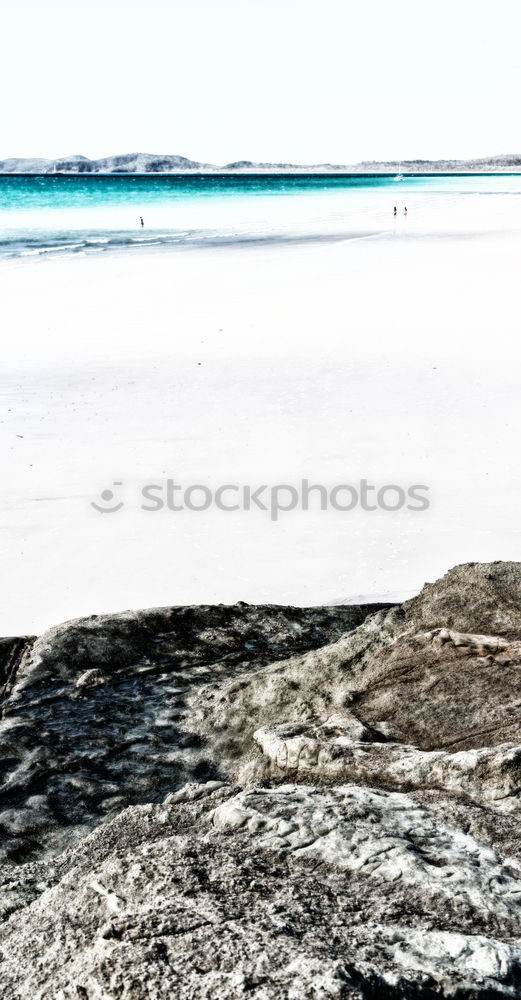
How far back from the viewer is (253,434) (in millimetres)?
8227

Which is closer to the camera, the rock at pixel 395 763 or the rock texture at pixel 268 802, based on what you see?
the rock texture at pixel 268 802

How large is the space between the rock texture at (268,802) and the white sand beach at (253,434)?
1202mm

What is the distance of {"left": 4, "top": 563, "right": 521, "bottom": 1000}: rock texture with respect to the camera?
5.31 feet

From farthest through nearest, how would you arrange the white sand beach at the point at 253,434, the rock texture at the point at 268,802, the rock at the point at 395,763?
the white sand beach at the point at 253,434 → the rock at the point at 395,763 → the rock texture at the point at 268,802

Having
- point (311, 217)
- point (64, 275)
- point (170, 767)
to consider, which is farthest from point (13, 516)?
point (311, 217)

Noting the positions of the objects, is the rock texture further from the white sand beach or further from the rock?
the white sand beach

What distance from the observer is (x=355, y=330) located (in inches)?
500

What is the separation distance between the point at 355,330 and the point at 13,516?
7384 millimetres

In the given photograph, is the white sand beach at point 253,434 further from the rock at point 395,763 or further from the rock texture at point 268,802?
the rock at point 395,763

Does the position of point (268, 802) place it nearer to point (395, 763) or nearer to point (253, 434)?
point (395, 763)

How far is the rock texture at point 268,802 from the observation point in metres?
1.62

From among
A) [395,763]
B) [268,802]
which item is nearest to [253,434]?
[395,763]

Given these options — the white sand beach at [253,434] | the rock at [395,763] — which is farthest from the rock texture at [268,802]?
the white sand beach at [253,434]

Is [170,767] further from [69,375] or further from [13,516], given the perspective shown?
[69,375]
